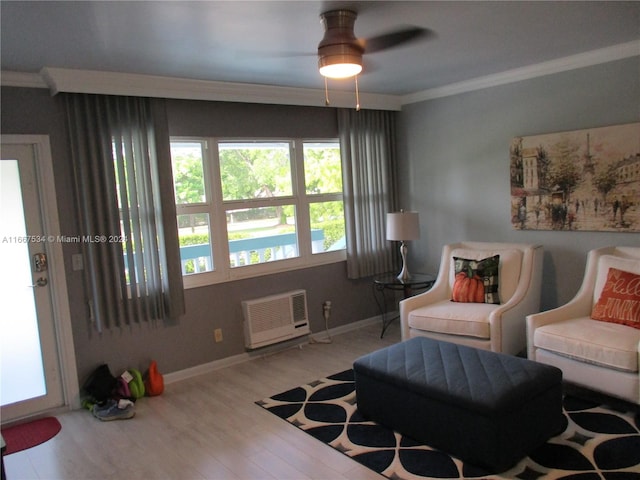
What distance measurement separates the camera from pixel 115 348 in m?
3.88

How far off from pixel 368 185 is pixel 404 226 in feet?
2.51

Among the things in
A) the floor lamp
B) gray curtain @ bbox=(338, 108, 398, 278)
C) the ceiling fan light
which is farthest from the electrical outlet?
the ceiling fan light

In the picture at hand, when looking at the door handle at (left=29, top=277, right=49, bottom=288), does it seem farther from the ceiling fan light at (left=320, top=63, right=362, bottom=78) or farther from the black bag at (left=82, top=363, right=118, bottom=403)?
the ceiling fan light at (left=320, top=63, right=362, bottom=78)

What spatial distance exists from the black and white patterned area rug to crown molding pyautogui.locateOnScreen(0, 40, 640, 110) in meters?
2.50

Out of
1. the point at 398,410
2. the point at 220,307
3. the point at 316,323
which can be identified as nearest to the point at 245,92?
the point at 220,307

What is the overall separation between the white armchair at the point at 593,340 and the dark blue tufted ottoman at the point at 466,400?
0.41 meters

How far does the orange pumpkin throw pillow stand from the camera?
4.11 meters

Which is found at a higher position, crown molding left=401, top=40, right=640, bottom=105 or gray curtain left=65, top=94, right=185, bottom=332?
crown molding left=401, top=40, right=640, bottom=105

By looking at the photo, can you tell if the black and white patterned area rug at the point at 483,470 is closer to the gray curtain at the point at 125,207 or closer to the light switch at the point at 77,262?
the gray curtain at the point at 125,207

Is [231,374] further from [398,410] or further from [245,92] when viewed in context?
[245,92]

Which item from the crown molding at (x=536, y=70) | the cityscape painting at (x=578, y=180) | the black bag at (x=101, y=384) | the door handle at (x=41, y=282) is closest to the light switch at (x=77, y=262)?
the door handle at (x=41, y=282)

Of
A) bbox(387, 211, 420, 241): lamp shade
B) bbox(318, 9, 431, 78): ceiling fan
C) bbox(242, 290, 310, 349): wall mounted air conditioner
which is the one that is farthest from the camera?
bbox(387, 211, 420, 241): lamp shade

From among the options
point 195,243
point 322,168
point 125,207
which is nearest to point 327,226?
point 322,168

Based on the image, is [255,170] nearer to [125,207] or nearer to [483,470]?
[125,207]
